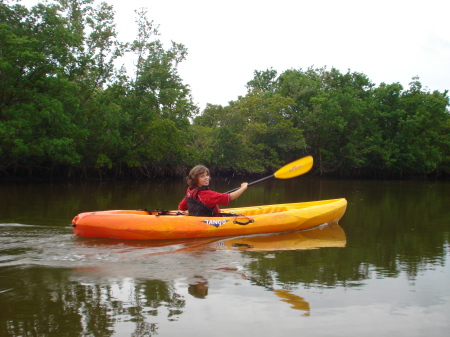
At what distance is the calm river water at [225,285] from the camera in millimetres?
3006

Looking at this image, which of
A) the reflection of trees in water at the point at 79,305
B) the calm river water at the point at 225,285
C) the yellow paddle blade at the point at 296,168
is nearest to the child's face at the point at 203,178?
the calm river water at the point at 225,285

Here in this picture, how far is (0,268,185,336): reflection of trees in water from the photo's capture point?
2900 millimetres


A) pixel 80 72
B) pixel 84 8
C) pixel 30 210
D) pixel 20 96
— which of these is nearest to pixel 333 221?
pixel 30 210

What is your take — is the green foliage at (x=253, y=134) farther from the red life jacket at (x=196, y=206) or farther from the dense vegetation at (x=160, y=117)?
the red life jacket at (x=196, y=206)

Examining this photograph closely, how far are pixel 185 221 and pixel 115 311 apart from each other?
2.66 m

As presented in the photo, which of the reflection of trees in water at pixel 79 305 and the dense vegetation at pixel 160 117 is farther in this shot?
the dense vegetation at pixel 160 117

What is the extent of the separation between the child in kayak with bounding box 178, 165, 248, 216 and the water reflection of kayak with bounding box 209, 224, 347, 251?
0.51 metres

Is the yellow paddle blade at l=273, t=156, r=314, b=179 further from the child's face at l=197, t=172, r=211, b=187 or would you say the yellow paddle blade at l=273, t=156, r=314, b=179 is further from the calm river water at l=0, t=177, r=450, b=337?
the child's face at l=197, t=172, r=211, b=187

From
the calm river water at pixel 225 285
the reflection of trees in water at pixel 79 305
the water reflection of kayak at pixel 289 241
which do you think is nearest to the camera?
the reflection of trees in water at pixel 79 305

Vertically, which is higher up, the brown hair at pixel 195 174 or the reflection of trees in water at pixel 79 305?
the brown hair at pixel 195 174

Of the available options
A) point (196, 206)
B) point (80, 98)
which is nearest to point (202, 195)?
point (196, 206)

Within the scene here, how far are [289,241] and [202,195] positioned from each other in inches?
51.8

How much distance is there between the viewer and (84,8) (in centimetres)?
2003

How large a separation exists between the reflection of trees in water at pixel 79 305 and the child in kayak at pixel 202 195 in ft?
7.08
